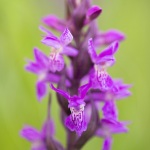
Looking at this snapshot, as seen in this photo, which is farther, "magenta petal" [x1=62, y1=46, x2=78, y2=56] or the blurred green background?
the blurred green background

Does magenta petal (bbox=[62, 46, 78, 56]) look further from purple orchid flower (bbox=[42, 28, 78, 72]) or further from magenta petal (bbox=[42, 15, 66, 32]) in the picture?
magenta petal (bbox=[42, 15, 66, 32])

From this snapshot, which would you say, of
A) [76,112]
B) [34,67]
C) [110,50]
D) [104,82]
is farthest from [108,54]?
[34,67]

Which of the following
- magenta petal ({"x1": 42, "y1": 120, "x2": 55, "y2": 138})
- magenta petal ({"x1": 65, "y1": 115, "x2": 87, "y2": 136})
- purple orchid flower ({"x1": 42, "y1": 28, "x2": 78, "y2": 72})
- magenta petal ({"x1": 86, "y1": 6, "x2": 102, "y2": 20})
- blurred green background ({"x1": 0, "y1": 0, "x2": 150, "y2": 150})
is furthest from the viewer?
blurred green background ({"x1": 0, "y1": 0, "x2": 150, "y2": 150})

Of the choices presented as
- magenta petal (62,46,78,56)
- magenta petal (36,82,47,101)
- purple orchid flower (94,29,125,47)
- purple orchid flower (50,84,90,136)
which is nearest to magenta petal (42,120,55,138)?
magenta petal (36,82,47,101)

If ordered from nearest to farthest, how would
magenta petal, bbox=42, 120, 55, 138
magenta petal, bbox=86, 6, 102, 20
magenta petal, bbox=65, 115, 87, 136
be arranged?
magenta petal, bbox=65, 115, 87, 136
magenta petal, bbox=86, 6, 102, 20
magenta petal, bbox=42, 120, 55, 138

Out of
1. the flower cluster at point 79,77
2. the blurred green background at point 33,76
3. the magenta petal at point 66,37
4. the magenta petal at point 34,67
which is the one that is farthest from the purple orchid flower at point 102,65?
the blurred green background at point 33,76

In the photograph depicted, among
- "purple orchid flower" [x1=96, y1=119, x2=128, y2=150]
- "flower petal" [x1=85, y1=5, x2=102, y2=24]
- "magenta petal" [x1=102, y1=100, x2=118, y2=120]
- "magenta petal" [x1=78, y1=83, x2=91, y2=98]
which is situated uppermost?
"flower petal" [x1=85, y1=5, x2=102, y2=24]

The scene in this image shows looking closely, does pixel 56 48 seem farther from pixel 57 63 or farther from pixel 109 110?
pixel 109 110

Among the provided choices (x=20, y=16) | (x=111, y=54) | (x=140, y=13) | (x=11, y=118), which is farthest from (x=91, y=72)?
(x=140, y=13)

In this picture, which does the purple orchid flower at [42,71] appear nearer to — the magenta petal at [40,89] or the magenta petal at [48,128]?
the magenta petal at [40,89]
